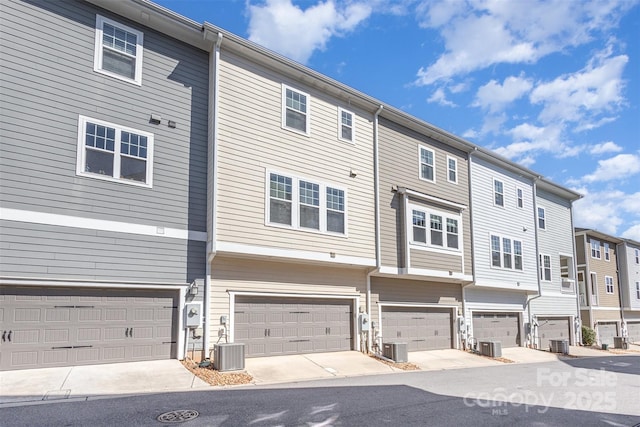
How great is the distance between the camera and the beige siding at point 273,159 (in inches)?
509

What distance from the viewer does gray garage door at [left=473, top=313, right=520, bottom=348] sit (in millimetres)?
20344

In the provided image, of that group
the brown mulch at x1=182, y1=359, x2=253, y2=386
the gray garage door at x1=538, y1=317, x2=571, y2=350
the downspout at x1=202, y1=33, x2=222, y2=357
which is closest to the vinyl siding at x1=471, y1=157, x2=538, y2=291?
the gray garage door at x1=538, y1=317, x2=571, y2=350

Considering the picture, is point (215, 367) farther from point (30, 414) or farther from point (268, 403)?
point (30, 414)

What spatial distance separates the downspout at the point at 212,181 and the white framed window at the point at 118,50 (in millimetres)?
1889

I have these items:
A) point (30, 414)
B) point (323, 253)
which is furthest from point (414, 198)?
point (30, 414)

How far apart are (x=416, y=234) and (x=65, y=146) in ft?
38.0

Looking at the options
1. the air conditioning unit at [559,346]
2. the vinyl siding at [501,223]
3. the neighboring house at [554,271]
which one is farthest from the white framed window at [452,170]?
the air conditioning unit at [559,346]

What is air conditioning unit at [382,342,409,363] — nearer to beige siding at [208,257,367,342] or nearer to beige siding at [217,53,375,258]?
beige siding at [208,257,367,342]

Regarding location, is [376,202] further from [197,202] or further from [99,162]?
[99,162]

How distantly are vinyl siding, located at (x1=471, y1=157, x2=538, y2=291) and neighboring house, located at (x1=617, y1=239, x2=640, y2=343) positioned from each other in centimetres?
1480

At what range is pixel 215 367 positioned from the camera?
1140cm

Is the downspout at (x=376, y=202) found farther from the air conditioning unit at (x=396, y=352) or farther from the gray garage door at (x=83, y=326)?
the gray garage door at (x=83, y=326)

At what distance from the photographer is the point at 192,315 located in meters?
11.9

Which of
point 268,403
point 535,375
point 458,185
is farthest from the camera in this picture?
point 458,185
